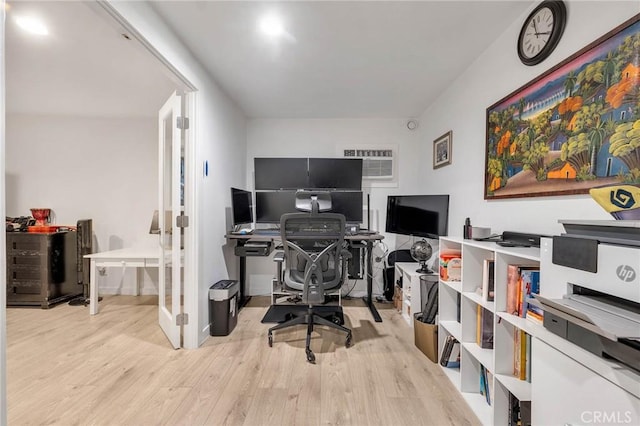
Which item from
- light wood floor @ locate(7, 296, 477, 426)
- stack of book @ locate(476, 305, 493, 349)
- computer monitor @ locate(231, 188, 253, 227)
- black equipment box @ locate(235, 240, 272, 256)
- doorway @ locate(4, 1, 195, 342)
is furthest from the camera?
doorway @ locate(4, 1, 195, 342)

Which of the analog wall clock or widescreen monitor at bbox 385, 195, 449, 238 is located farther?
widescreen monitor at bbox 385, 195, 449, 238

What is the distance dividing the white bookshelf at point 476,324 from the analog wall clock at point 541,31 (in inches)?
43.9

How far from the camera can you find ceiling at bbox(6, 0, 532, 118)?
1504 mm

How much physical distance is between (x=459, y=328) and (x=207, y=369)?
6.06 ft

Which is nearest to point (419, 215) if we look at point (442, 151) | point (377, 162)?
point (442, 151)

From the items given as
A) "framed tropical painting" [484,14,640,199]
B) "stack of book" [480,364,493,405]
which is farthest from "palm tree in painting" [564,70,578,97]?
"stack of book" [480,364,493,405]

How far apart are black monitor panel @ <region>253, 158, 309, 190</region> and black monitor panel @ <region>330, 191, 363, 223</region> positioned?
0.42 m

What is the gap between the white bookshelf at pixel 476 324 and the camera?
1.22 m

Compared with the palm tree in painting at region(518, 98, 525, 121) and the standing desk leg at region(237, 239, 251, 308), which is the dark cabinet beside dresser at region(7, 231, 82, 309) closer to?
the standing desk leg at region(237, 239, 251, 308)

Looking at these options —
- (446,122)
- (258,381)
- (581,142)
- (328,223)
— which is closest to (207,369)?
(258,381)

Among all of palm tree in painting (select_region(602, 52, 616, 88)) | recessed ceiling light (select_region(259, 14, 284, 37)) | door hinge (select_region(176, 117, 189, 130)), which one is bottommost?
palm tree in painting (select_region(602, 52, 616, 88))

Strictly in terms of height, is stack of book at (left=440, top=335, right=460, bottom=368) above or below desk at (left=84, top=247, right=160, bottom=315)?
below

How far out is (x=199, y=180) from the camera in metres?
2.07

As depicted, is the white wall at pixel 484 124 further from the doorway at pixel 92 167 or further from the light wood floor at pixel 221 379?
the doorway at pixel 92 167
